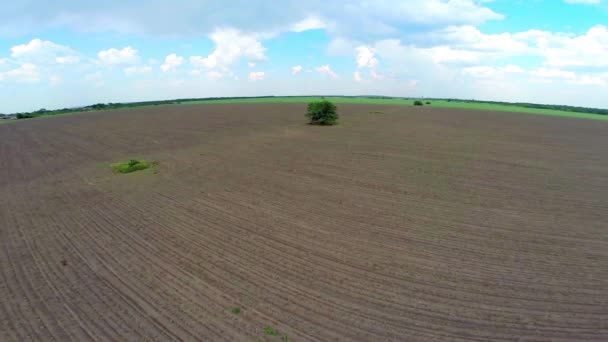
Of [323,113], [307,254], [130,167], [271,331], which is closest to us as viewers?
[271,331]

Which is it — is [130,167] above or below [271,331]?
above

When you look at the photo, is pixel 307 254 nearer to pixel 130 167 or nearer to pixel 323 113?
pixel 130 167

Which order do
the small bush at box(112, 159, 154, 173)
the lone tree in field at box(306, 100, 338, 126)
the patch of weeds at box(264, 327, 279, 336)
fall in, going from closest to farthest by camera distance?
the patch of weeds at box(264, 327, 279, 336) < the small bush at box(112, 159, 154, 173) < the lone tree in field at box(306, 100, 338, 126)

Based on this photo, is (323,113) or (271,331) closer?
(271,331)

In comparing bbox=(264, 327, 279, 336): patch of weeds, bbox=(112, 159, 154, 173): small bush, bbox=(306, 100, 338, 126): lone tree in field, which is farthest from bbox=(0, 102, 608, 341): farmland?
bbox=(306, 100, 338, 126): lone tree in field

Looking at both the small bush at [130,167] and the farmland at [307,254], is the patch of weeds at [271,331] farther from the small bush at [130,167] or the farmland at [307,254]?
the small bush at [130,167]

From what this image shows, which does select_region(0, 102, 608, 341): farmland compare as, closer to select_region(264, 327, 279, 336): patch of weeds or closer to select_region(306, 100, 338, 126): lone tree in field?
select_region(264, 327, 279, 336): patch of weeds

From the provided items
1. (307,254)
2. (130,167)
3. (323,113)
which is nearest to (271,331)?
(307,254)

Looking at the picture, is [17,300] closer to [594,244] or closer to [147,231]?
[147,231]

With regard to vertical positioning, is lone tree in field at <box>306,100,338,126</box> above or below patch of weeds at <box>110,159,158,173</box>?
above

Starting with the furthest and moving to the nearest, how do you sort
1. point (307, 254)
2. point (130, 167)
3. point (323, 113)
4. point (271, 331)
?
point (323, 113) < point (130, 167) < point (307, 254) < point (271, 331)
